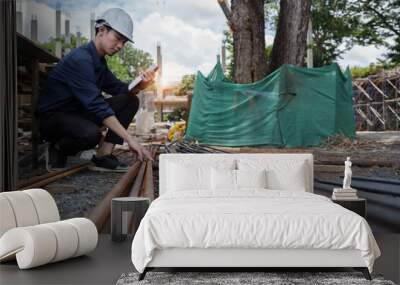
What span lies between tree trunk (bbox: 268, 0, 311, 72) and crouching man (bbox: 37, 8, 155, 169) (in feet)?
3.67

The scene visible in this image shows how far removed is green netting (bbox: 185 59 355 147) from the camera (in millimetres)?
5004

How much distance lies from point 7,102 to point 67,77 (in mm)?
584

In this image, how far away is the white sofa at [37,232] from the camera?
11.7ft

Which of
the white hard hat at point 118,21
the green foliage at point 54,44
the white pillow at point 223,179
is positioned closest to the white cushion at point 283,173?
the white pillow at point 223,179

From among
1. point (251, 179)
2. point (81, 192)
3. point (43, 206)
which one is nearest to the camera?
point (43, 206)

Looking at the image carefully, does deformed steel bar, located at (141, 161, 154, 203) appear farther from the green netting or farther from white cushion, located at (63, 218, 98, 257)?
white cushion, located at (63, 218, 98, 257)

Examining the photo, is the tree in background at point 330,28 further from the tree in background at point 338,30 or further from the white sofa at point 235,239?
the white sofa at point 235,239

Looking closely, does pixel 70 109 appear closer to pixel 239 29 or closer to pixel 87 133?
pixel 87 133

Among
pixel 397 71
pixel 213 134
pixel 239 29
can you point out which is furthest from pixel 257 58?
pixel 397 71

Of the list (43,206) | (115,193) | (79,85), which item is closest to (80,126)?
(79,85)

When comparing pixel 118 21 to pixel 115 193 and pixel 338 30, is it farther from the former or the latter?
pixel 338 30

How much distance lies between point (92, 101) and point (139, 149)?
59 centimetres

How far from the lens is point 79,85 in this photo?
5105mm

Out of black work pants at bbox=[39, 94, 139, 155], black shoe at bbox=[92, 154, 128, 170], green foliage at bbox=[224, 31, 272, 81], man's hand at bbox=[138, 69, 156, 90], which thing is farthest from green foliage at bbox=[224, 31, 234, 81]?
black shoe at bbox=[92, 154, 128, 170]
